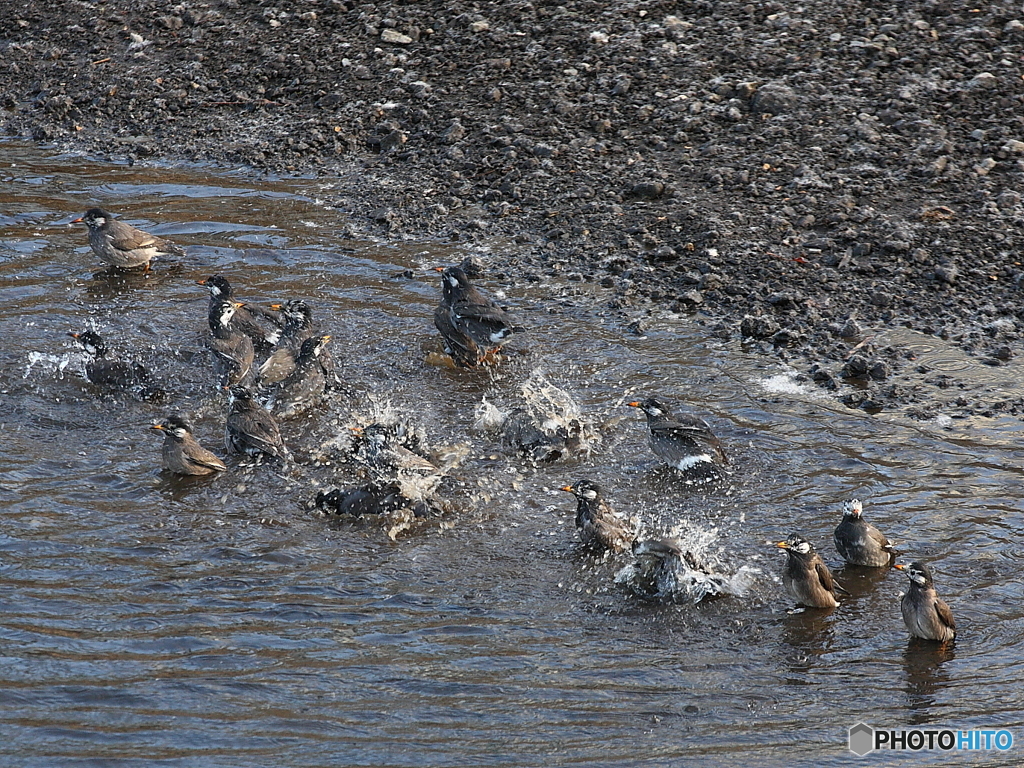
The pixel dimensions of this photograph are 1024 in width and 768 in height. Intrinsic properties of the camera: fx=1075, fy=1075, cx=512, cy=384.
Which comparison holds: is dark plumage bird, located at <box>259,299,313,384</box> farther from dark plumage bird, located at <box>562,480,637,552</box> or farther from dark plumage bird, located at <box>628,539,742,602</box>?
dark plumage bird, located at <box>628,539,742,602</box>

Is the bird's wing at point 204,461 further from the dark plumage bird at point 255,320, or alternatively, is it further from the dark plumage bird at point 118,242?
the dark plumage bird at point 118,242

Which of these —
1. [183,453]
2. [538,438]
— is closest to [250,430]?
[183,453]

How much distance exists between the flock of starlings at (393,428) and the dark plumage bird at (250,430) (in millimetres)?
12

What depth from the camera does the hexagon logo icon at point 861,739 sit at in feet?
20.5

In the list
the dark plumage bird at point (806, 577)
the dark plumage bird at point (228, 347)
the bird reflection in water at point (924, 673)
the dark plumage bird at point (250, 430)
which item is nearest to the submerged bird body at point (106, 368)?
the dark plumage bird at point (228, 347)

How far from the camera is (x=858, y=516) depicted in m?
8.01

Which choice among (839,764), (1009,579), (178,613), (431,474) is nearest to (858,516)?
(1009,579)

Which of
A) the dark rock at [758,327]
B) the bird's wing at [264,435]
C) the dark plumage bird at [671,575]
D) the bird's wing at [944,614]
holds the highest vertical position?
the bird's wing at [944,614]

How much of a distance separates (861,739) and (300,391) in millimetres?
6104

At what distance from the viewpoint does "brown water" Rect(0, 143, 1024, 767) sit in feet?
21.0

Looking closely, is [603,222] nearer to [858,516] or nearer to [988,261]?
[988,261]

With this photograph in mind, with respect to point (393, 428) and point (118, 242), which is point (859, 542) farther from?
point (118, 242)

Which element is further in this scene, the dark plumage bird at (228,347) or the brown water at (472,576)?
the dark plumage bird at (228,347)

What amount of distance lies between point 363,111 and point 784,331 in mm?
7819
